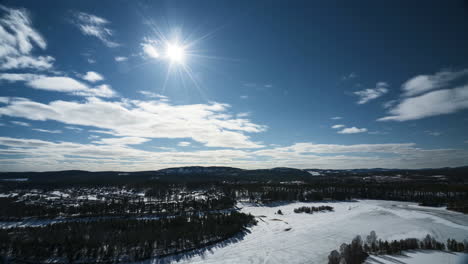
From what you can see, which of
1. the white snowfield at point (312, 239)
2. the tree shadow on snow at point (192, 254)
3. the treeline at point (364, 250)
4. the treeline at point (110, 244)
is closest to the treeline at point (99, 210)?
the treeline at point (110, 244)

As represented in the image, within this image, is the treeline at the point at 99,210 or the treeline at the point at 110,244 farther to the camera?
the treeline at the point at 99,210

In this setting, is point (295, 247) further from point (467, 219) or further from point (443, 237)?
point (467, 219)

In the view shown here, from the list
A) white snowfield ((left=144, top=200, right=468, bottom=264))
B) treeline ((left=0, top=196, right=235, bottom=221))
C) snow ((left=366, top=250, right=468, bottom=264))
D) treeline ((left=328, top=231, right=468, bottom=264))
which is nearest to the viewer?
snow ((left=366, top=250, right=468, bottom=264))

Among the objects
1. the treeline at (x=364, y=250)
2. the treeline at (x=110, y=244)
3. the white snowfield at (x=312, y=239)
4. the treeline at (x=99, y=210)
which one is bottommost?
the treeline at (x=99, y=210)

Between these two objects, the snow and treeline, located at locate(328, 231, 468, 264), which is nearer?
the snow

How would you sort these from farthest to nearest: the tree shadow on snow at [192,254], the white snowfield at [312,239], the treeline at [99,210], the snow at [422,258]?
1. the treeline at [99,210]
2. the tree shadow on snow at [192,254]
3. the white snowfield at [312,239]
4. the snow at [422,258]

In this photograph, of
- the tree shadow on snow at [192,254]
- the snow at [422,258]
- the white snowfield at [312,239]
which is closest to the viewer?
the snow at [422,258]

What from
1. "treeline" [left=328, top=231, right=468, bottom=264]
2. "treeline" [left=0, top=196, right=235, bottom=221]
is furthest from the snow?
"treeline" [left=0, top=196, right=235, bottom=221]

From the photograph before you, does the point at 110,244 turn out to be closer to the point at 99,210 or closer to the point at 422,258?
the point at 422,258

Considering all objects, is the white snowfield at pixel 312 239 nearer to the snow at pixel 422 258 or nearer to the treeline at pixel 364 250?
the snow at pixel 422 258

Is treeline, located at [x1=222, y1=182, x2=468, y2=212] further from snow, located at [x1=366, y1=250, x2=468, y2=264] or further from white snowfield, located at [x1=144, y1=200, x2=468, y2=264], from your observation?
snow, located at [x1=366, y1=250, x2=468, y2=264]

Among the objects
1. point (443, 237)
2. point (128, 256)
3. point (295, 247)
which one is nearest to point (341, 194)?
point (443, 237)
